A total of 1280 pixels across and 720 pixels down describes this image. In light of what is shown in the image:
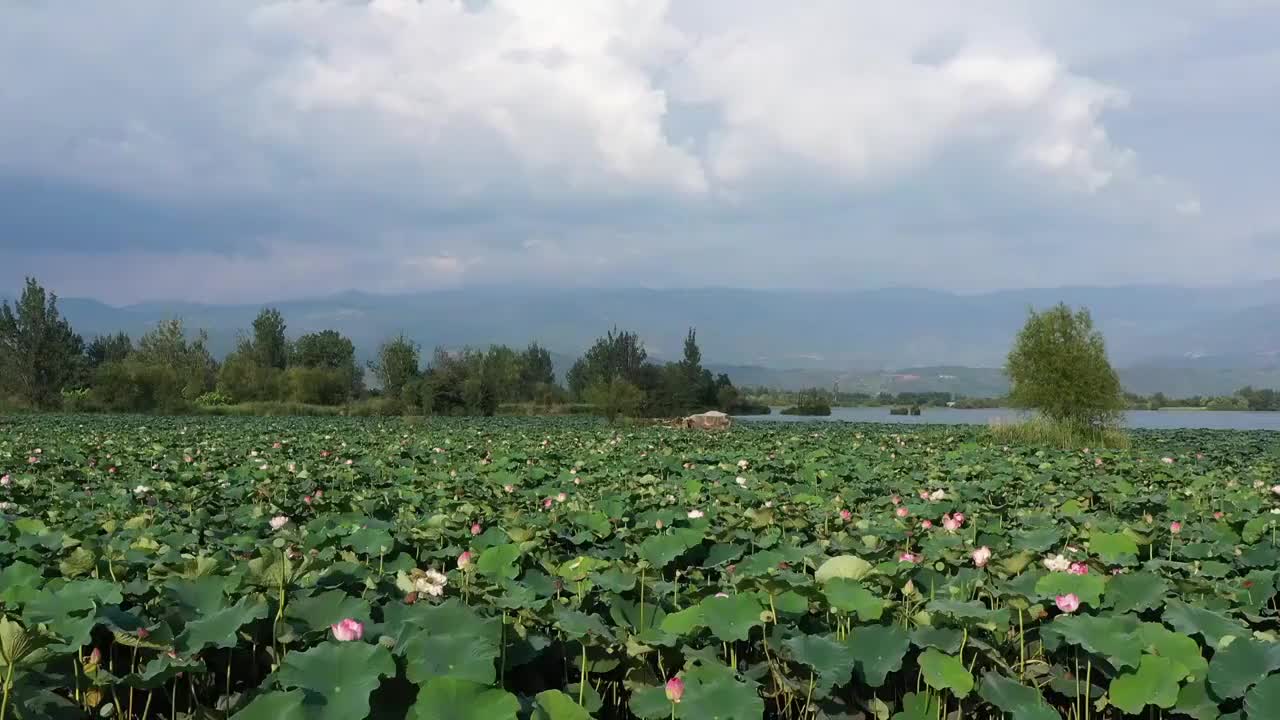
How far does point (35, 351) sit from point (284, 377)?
15.5m

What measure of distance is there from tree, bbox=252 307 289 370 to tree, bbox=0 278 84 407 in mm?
25589

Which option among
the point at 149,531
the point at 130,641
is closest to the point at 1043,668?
the point at 130,641

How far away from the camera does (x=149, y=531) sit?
4.82m

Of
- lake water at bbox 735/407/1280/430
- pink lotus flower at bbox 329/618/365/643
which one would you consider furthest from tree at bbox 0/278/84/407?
pink lotus flower at bbox 329/618/365/643

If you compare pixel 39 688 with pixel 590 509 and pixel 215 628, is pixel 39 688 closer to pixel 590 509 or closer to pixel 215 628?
pixel 215 628

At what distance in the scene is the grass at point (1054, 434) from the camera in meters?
21.2

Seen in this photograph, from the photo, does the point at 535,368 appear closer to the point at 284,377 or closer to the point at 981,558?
the point at 284,377

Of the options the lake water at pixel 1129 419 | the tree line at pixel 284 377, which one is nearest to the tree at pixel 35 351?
the tree line at pixel 284 377

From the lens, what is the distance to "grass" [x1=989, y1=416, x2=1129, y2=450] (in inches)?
837

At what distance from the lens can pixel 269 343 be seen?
84.4m

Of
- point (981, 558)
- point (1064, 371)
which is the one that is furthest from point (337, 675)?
point (1064, 371)

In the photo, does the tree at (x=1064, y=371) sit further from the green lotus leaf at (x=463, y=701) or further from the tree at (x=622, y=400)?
the green lotus leaf at (x=463, y=701)

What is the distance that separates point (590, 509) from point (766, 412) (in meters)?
73.9

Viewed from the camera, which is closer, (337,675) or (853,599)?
(337,675)
